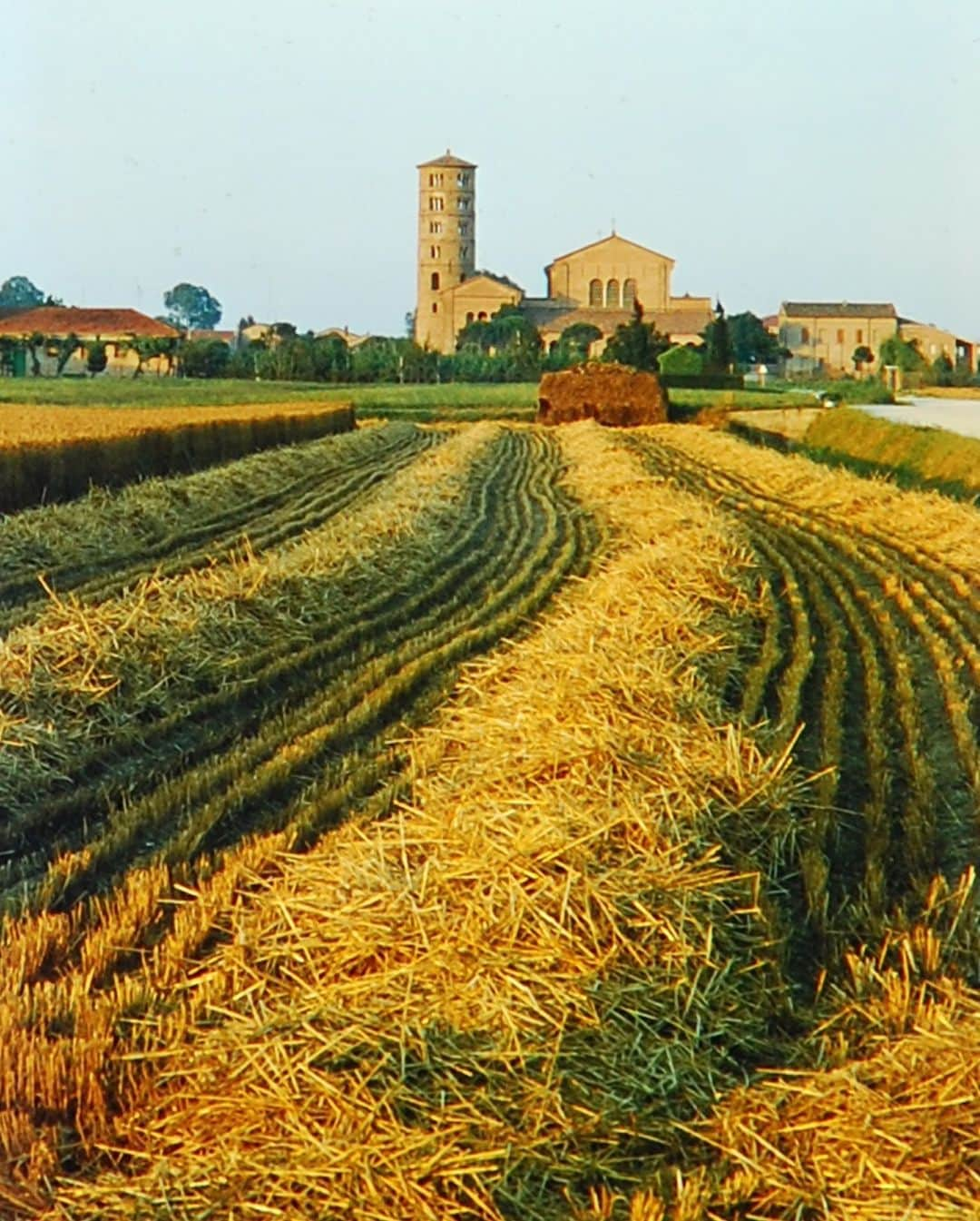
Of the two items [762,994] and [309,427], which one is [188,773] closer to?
[762,994]

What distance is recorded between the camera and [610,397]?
45.9 m

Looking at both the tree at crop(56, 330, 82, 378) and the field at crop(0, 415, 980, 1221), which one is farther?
the tree at crop(56, 330, 82, 378)

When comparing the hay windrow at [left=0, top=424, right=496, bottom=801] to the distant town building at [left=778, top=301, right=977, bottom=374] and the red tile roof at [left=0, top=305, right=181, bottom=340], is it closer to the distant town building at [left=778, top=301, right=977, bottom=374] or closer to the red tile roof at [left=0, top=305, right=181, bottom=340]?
the red tile roof at [left=0, top=305, right=181, bottom=340]

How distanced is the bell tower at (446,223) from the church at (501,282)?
0.25ft

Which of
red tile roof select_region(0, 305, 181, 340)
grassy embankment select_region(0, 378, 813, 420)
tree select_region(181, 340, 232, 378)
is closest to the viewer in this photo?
grassy embankment select_region(0, 378, 813, 420)

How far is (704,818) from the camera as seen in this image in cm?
645

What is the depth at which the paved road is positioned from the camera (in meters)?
31.5

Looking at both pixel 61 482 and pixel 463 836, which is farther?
pixel 61 482

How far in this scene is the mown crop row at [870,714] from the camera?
21.4 feet

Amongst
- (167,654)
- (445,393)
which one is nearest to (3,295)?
(445,393)

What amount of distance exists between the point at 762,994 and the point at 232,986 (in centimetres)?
182

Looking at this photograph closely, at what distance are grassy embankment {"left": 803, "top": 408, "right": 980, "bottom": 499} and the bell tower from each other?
96.1 m

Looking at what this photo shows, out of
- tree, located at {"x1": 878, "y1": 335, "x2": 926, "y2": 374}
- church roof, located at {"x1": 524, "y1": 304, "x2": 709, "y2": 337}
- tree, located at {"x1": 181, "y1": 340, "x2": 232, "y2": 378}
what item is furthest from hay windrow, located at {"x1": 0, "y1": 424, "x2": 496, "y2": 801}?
church roof, located at {"x1": 524, "y1": 304, "x2": 709, "y2": 337}

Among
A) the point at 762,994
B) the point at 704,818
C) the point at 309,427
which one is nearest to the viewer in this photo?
the point at 762,994
